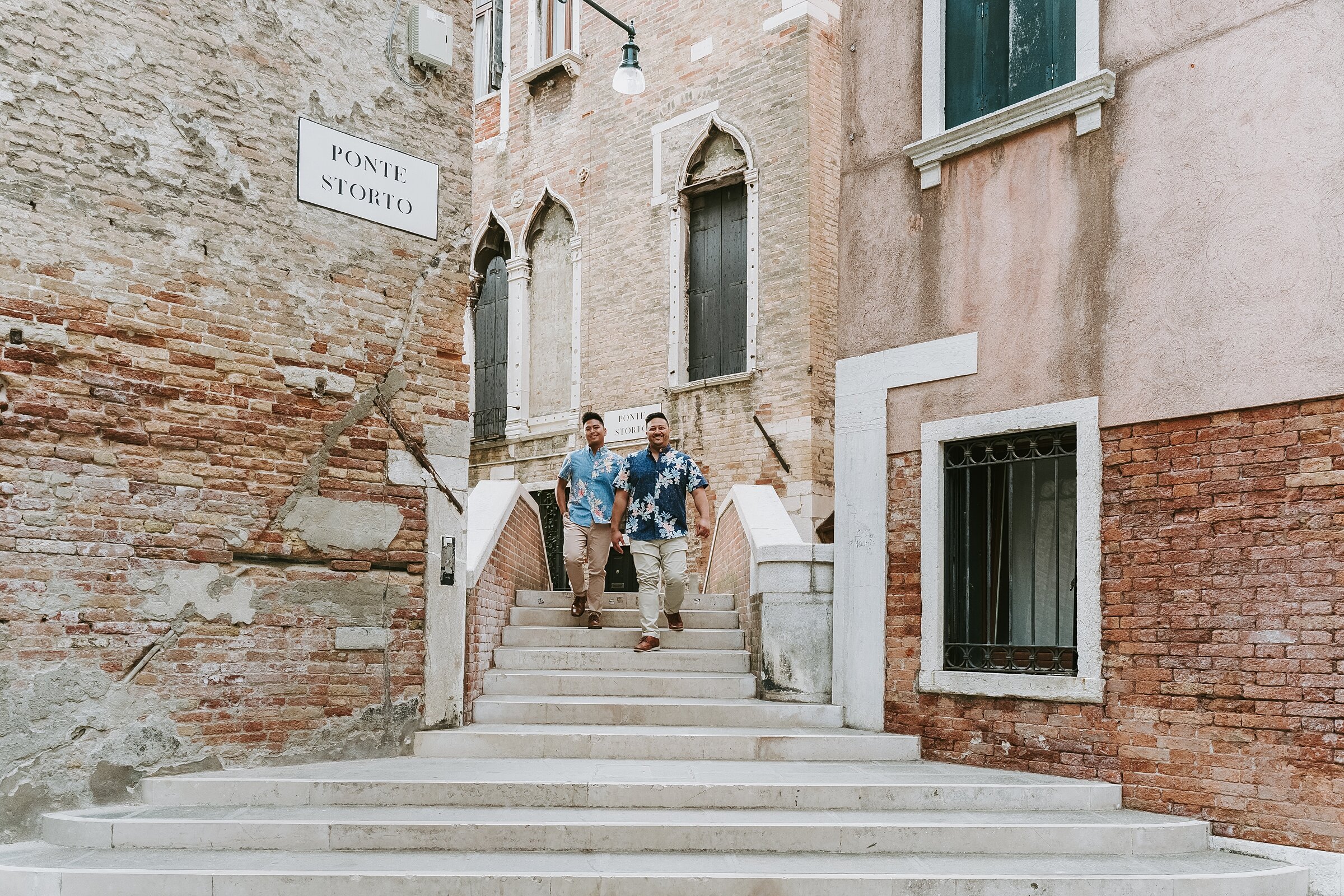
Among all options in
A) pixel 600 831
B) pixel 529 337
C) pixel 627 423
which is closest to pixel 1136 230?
→ pixel 600 831

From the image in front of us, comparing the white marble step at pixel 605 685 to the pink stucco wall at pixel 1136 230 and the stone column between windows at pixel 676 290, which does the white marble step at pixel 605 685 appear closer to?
the pink stucco wall at pixel 1136 230

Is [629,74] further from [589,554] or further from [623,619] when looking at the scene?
[623,619]

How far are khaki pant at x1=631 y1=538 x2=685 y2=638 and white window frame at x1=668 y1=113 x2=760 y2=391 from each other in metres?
4.11

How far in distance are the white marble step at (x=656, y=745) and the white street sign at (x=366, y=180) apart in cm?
314

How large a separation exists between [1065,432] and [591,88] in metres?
9.38

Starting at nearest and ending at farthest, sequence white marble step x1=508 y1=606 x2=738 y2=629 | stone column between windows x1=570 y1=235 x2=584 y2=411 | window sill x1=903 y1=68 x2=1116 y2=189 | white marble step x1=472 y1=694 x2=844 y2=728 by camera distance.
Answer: window sill x1=903 y1=68 x2=1116 y2=189 < white marble step x1=472 y1=694 x2=844 y2=728 < white marble step x1=508 y1=606 x2=738 y2=629 < stone column between windows x1=570 y1=235 x2=584 y2=411

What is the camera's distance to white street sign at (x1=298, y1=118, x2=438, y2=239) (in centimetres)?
690

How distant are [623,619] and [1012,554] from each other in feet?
10.5

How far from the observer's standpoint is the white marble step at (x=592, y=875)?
496cm

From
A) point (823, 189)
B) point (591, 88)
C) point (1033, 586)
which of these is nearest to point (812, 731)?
point (1033, 586)

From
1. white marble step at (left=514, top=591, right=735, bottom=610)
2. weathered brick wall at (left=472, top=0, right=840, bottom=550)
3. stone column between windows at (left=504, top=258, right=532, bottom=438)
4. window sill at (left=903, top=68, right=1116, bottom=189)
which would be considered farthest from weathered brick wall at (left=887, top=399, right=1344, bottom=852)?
stone column between windows at (left=504, top=258, right=532, bottom=438)

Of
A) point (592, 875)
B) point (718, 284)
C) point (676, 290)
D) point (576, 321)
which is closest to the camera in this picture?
point (592, 875)

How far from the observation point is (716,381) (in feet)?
41.0

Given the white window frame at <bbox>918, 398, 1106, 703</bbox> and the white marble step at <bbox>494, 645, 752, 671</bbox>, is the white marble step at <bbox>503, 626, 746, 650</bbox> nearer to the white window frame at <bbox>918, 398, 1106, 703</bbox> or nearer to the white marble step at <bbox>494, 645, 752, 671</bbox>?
the white marble step at <bbox>494, 645, 752, 671</bbox>
